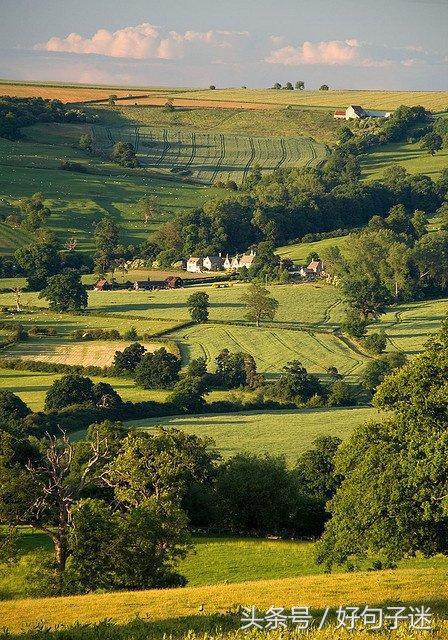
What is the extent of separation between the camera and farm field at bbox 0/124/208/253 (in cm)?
14525

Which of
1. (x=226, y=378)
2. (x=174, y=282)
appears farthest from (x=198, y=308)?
(x=174, y=282)

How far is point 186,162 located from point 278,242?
163ft

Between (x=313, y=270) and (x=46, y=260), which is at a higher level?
(x=46, y=260)

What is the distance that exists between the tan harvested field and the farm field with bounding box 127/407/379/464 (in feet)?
49.5

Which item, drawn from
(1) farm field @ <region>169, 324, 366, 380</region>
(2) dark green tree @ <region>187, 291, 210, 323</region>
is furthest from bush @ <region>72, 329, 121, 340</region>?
(2) dark green tree @ <region>187, 291, 210, 323</region>

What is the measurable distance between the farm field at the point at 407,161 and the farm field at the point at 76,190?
31.8m

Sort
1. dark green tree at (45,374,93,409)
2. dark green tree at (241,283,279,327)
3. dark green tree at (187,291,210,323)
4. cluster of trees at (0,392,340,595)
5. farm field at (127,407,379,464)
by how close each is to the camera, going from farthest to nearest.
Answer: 1. dark green tree at (241,283,279,327)
2. dark green tree at (187,291,210,323)
3. dark green tree at (45,374,93,409)
4. farm field at (127,407,379,464)
5. cluster of trees at (0,392,340,595)

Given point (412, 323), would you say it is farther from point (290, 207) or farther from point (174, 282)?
point (290, 207)

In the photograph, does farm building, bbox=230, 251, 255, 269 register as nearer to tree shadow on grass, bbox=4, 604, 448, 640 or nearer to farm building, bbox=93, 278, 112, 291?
farm building, bbox=93, 278, 112, 291

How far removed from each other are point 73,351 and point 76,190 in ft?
257

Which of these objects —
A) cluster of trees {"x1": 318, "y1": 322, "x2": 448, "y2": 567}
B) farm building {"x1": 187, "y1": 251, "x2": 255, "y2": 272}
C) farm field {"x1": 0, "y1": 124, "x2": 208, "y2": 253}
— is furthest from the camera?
farm field {"x1": 0, "y1": 124, "x2": 208, "y2": 253}

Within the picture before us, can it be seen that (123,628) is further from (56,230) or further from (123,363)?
(56,230)

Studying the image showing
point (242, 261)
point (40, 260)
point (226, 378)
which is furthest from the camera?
point (242, 261)

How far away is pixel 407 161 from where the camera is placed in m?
191
